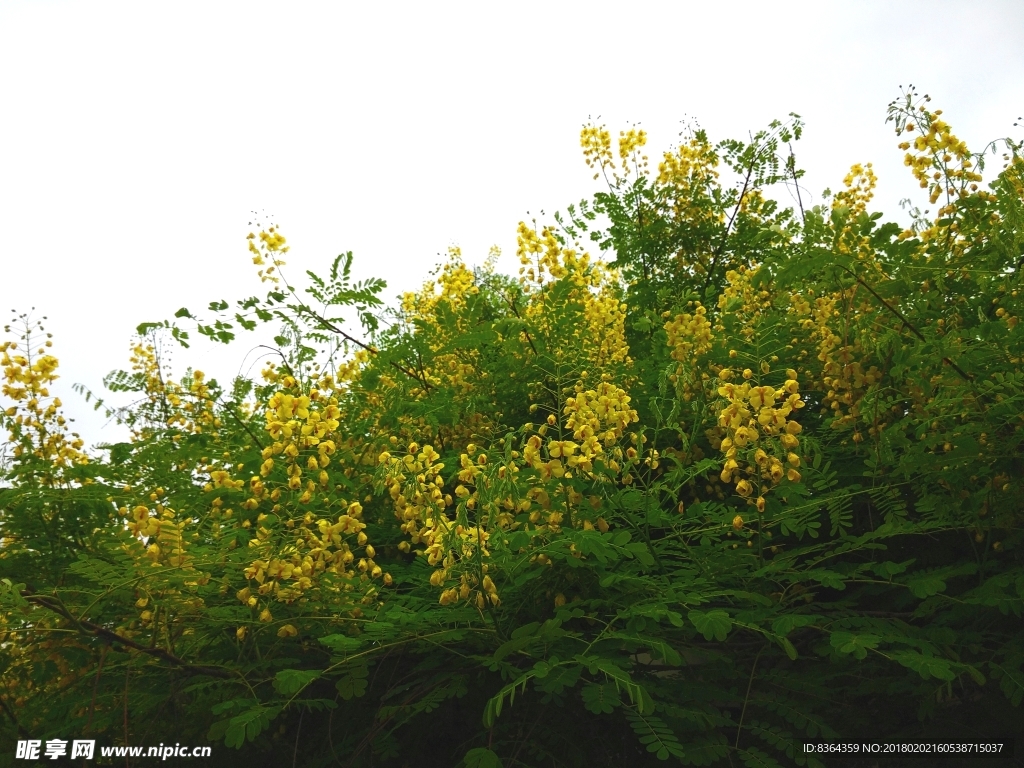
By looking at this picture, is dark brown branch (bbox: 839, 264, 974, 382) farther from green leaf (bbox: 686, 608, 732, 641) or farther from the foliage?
green leaf (bbox: 686, 608, 732, 641)

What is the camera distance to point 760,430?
3.09 metres

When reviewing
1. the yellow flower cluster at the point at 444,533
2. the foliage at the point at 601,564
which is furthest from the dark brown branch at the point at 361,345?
the yellow flower cluster at the point at 444,533

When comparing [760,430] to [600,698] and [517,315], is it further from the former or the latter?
[517,315]

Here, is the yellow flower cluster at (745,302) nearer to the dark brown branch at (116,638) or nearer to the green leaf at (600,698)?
the green leaf at (600,698)

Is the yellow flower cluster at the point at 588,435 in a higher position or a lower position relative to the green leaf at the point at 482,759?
higher

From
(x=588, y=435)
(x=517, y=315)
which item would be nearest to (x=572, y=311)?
(x=517, y=315)

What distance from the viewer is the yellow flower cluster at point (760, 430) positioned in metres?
2.91

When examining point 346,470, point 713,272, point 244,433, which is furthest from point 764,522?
point 713,272

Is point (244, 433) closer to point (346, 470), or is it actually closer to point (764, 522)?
point (346, 470)

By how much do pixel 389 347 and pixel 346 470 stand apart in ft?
2.75

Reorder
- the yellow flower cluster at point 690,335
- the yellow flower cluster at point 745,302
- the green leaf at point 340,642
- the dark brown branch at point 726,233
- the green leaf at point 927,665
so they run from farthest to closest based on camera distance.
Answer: the dark brown branch at point 726,233 → the yellow flower cluster at point 745,302 → the yellow flower cluster at point 690,335 → the green leaf at point 340,642 → the green leaf at point 927,665

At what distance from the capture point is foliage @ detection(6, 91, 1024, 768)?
3.06 metres

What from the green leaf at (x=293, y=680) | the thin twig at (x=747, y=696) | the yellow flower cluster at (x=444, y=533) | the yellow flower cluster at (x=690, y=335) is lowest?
the thin twig at (x=747, y=696)

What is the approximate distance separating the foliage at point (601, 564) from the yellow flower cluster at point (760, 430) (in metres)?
0.01
